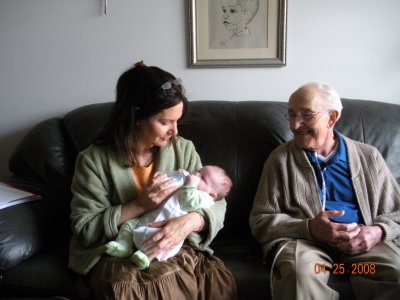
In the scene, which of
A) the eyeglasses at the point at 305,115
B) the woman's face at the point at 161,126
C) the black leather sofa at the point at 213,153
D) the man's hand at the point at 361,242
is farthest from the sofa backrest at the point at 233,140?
the man's hand at the point at 361,242

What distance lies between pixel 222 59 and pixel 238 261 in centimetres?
119

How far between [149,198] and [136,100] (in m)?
0.40

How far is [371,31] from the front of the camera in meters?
2.02

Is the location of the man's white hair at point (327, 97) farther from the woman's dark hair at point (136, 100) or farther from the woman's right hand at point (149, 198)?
the woman's right hand at point (149, 198)

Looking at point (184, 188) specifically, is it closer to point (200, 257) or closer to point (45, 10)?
point (200, 257)

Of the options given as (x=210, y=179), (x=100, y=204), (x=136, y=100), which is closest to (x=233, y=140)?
(x=210, y=179)

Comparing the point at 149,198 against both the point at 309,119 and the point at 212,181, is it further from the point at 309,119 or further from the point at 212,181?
the point at 309,119

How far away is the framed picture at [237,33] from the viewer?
6.66 feet

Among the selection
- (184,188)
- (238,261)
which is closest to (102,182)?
(184,188)

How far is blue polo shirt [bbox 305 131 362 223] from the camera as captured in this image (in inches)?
60.6

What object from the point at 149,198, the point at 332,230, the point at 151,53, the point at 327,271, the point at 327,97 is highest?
the point at 151,53

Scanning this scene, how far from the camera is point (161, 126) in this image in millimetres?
1412

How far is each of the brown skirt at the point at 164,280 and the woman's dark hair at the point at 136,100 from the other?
17.6 inches

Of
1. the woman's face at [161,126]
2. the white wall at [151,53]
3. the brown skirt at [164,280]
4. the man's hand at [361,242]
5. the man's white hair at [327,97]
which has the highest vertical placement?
the white wall at [151,53]
